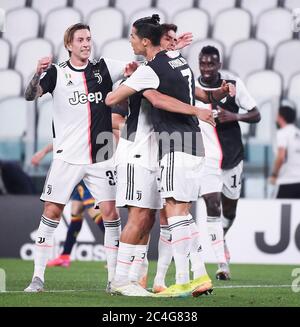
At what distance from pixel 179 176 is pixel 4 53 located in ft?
29.4

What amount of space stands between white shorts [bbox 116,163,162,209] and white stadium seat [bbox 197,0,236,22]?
896 centimetres

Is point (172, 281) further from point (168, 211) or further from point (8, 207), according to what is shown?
point (8, 207)

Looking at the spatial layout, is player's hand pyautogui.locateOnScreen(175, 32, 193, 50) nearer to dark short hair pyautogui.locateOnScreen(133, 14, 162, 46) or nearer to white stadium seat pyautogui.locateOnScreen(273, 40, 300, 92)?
dark short hair pyautogui.locateOnScreen(133, 14, 162, 46)

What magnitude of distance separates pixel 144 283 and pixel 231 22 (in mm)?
8684

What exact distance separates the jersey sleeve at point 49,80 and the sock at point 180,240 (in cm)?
154

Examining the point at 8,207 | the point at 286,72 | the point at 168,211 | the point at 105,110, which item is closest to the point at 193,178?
the point at 168,211

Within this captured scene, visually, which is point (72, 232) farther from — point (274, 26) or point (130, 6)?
point (274, 26)

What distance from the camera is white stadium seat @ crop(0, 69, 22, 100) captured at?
1517cm

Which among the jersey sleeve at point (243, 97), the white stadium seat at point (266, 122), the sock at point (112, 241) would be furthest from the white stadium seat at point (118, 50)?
the sock at point (112, 241)

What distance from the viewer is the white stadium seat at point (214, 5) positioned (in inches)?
651

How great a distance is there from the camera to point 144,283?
8.45 metres

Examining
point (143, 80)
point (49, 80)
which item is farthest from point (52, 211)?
point (143, 80)

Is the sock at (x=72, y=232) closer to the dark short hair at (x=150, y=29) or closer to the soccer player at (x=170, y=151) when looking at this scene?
the soccer player at (x=170, y=151)
